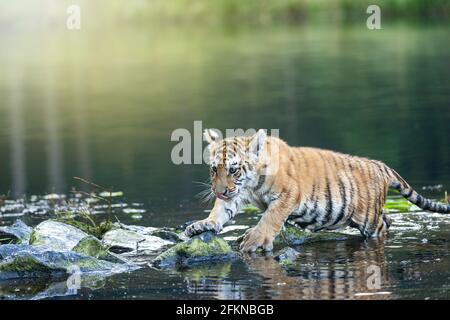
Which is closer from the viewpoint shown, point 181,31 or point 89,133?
point 89,133

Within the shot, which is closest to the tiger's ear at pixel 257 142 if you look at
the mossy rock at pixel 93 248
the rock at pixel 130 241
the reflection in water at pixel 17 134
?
the rock at pixel 130 241

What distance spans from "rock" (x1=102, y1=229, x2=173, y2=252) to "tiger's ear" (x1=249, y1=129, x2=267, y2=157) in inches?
65.9

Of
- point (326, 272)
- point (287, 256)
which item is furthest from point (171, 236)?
point (326, 272)

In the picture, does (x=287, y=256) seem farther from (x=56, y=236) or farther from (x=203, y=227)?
(x=56, y=236)

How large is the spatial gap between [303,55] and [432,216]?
33605 millimetres

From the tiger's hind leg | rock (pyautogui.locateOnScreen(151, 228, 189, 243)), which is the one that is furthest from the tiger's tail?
rock (pyautogui.locateOnScreen(151, 228, 189, 243))

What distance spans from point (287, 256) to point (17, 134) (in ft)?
58.5

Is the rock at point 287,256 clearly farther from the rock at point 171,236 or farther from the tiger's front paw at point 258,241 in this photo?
the rock at point 171,236

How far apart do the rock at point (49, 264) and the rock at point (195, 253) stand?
0.34 metres

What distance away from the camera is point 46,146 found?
2541cm

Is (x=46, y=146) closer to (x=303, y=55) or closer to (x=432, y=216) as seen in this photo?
(x=432, y=216)

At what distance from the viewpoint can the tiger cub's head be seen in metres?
11.5

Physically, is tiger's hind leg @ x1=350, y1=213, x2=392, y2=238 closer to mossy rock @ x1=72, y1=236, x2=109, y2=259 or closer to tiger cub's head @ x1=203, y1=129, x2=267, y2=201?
tiger cub's head @ x1=203, y1=129, x2=267, y2=201

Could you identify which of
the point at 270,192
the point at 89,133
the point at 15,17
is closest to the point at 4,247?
the point at 270,192
